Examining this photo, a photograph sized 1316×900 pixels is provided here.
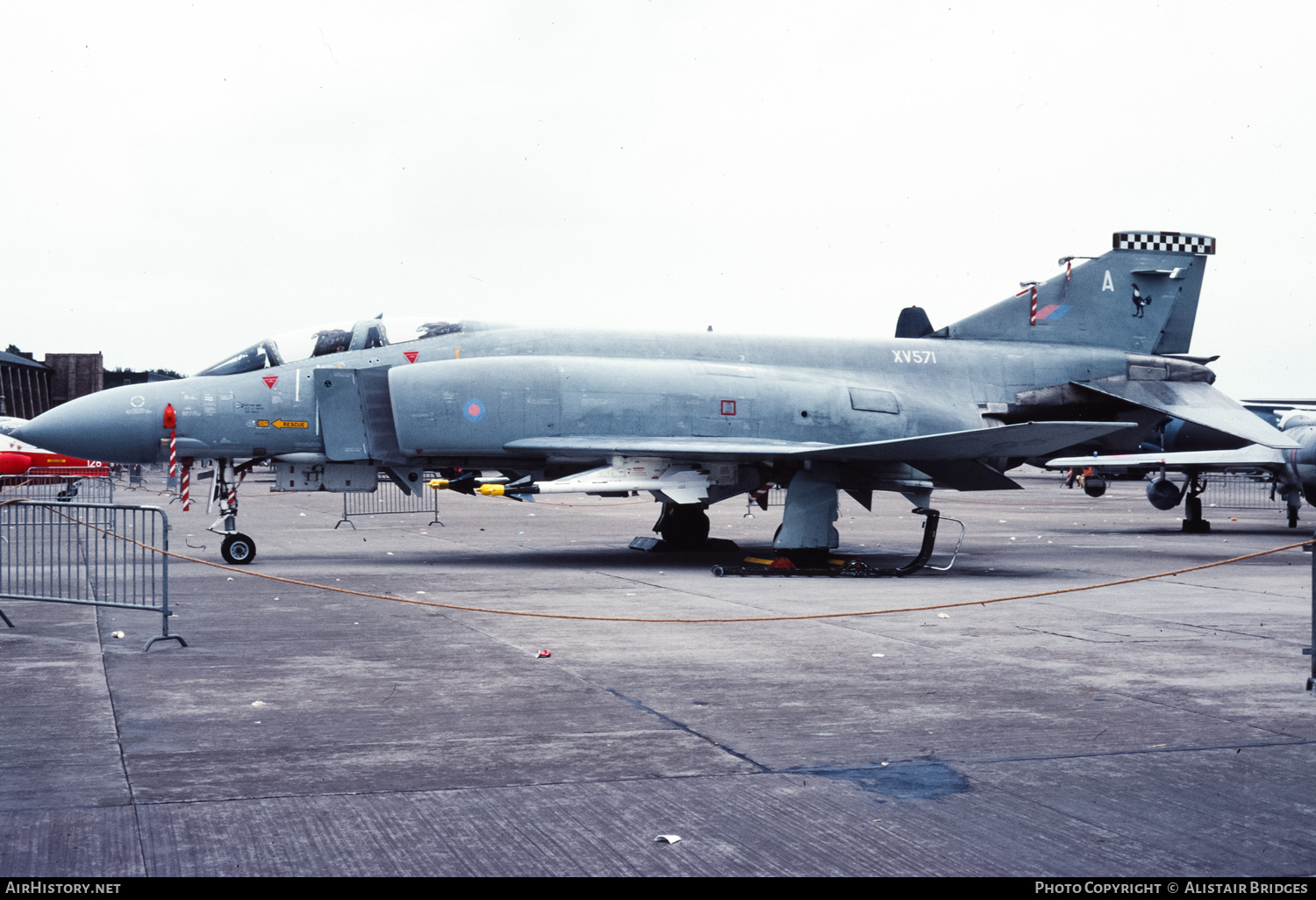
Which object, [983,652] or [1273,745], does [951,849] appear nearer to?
[1273,745]

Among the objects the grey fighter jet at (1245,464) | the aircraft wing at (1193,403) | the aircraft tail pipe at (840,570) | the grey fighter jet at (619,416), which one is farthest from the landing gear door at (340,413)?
the grey fighter jet at (1245,464)

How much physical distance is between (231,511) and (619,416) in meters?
4.72

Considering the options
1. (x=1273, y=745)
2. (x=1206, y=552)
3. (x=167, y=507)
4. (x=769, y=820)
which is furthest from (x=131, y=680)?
(x=167, y=507)

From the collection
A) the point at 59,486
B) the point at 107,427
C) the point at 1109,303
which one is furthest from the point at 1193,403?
the point at 59,486

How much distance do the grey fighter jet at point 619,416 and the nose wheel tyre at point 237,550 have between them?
0.02 meters

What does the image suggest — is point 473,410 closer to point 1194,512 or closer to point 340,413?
point 340,413

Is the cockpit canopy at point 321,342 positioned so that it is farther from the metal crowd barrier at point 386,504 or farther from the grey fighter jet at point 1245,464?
the grey fighter jet at point 1245,464

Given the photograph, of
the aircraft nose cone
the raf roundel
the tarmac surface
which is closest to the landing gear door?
the raf roundel

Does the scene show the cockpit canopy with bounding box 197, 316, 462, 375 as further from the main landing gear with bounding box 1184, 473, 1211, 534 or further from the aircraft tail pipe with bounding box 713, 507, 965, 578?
the main landing gear with bounding box 1184, 473, 1211, 534

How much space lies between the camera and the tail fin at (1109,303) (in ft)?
53.0

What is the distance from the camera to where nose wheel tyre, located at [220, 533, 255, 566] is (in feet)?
43.2

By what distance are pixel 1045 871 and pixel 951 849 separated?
31cm

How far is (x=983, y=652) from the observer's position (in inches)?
298

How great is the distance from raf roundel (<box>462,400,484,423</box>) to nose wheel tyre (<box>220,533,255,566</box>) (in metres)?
2.88
